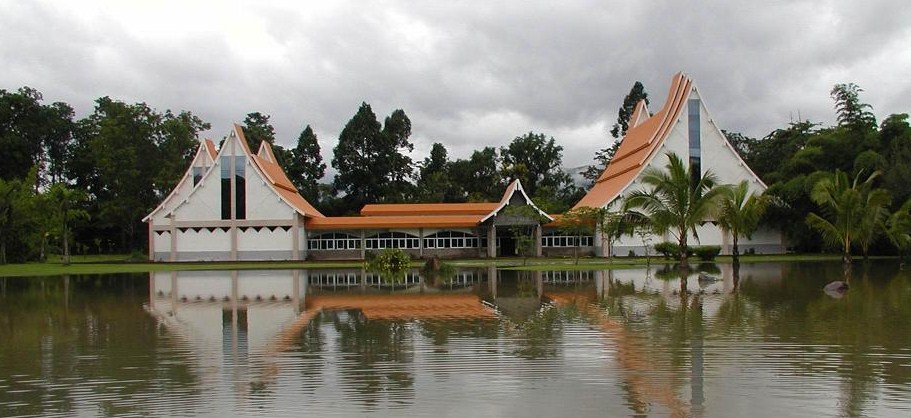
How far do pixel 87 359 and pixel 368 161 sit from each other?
50699 millimetres

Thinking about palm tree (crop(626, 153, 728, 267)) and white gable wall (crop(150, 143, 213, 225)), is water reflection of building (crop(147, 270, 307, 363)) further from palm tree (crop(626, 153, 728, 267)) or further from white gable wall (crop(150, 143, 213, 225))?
white gable wall (crop(150, 143, 213, 225))

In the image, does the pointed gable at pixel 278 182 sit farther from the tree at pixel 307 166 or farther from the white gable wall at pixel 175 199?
the tree at pixel 307 166

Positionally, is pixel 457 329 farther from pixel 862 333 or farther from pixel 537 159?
pixel 537 159

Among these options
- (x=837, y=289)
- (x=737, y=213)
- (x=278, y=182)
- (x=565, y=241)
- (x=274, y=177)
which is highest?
(x=274, y=177)

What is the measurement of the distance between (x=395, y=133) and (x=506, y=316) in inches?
1912

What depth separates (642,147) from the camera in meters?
44.4

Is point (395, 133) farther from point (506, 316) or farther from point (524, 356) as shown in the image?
point (524, 356)

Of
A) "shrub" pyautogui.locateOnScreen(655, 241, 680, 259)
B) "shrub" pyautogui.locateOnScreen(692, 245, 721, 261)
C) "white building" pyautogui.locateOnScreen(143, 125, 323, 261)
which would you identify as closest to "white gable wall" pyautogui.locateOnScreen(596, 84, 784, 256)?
"shrub" pyautogui.locateOnScreen(655, 241, 680, 259)

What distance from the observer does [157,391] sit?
768 centimetres

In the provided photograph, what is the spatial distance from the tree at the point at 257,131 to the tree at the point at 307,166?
2550 mm

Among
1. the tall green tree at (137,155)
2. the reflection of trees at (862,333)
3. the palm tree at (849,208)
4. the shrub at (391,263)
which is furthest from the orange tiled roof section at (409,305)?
the tall green tree at (137,155)

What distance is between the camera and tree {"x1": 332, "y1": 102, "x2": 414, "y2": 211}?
59.8 m

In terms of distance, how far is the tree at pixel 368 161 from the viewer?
59.8 meters

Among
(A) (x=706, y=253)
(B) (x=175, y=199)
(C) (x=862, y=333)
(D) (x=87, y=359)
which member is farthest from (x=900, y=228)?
(B) (x=175, y=199)
